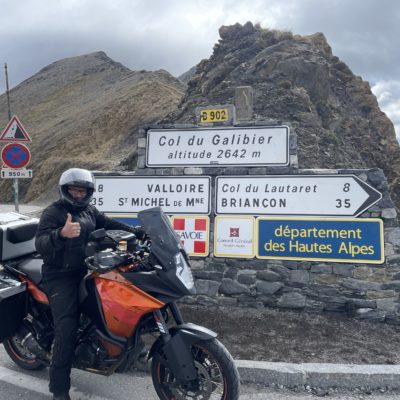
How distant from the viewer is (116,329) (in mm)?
3109

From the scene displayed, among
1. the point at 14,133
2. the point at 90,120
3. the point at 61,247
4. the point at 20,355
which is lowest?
the point at 20,355

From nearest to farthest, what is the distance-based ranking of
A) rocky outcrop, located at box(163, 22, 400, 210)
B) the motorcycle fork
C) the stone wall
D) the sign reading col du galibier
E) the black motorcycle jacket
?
the motorcycle fork < the black motorcycle jacket < the stone wall < the sign reading col du galibier < rocky outcrop, located at box(163, 22, 400, 210)

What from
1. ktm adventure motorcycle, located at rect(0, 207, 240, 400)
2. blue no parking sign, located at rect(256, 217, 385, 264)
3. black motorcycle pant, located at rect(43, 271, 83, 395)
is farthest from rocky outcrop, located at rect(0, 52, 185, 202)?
ktm adventure motorcycle, located at rect(0, 207, 240, 400)

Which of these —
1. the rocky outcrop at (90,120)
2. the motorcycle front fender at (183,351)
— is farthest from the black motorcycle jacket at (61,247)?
the rocky outcrop at (90,120)

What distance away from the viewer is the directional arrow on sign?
5.29 metres

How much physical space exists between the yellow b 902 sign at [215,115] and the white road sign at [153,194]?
82cm

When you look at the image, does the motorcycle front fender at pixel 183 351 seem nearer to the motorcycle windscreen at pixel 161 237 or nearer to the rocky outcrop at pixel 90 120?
the motorcycle windscreen at pixel 161 237

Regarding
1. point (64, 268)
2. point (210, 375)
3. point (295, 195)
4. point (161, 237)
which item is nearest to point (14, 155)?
point (295, 195)

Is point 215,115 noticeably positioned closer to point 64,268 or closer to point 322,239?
point 322,239

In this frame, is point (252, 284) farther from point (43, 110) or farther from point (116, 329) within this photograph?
point (43, 110)

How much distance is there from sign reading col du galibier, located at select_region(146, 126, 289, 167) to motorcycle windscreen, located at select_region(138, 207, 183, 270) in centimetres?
281

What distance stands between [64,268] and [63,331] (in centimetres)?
47

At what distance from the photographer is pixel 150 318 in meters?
3.08

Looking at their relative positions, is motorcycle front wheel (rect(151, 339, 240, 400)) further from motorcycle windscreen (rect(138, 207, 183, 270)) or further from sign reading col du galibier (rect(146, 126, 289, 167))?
sign reading col du galibier (rect(146, 126, 289, 167))
